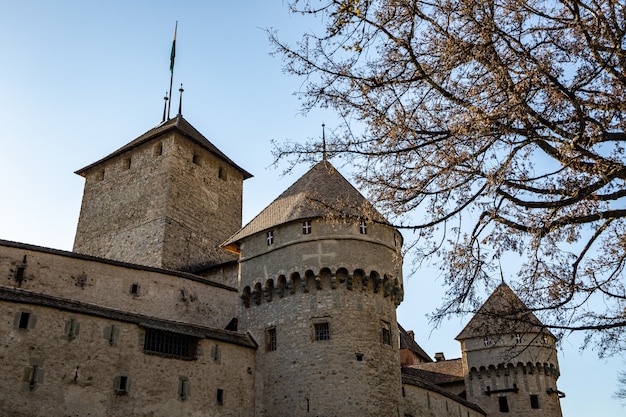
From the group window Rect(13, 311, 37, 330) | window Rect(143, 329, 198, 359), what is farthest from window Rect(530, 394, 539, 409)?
window Rect(13, 311, 37, 330)

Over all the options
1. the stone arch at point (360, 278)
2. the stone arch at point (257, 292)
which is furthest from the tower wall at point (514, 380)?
the stone arch at point (257, 292)

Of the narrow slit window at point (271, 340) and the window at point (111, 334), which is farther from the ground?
the narrow slit window at point (271, 340)

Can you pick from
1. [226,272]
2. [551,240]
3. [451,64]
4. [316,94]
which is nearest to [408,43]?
[451,64]

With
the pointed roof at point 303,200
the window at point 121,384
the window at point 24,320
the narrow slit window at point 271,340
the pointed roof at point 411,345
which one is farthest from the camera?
the pointed roof at point 411,345

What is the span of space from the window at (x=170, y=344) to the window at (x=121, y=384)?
1047mm

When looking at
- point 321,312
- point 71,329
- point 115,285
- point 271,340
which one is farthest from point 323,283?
point 115,285

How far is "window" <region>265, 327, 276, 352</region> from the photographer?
21.2 metres

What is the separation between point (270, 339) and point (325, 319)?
217 centimetres

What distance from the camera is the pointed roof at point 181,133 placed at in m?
35.6

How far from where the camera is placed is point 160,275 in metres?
25.3

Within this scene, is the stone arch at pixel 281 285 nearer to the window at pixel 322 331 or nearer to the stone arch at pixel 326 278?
the stone arch at pixel 326 278

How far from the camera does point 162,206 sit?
109 ft

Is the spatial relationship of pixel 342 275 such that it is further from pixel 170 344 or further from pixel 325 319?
pixel 170 344

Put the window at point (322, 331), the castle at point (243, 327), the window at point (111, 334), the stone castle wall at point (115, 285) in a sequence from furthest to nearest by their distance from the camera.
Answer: the stone castle wall at point (115, 285), the window at point (322, 331), the window at point (111, 334), the castle at point (243, 327)
